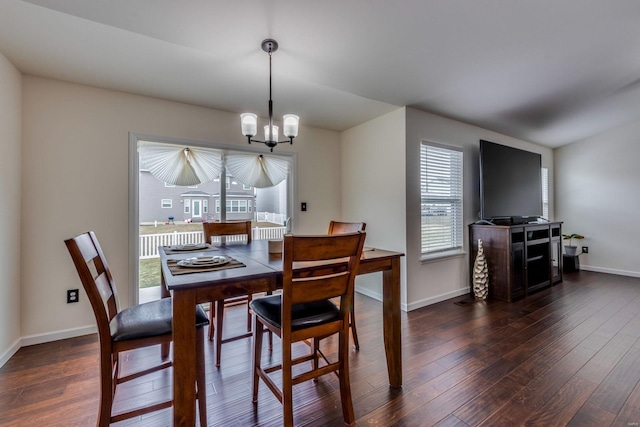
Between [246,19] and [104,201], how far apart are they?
6.87ft

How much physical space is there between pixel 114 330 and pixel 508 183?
452cm

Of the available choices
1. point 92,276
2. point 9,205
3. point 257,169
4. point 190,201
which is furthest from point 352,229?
point 9,205

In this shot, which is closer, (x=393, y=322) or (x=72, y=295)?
(x=393, y=322)

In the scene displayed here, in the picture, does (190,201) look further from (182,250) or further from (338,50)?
(338,50)

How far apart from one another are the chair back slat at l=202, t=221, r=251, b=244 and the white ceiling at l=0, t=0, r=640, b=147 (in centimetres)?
131

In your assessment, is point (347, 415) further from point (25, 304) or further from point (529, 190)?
point (529, 190)

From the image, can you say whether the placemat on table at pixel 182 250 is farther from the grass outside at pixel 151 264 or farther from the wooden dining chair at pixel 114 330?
the grass outside at pixel 151 264

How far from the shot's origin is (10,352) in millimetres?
2117

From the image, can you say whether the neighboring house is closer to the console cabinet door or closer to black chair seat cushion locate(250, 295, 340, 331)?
black chair seat cushion locate(250, 295, 340, 331)

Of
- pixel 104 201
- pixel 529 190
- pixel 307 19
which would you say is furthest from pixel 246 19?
pixel 529 190

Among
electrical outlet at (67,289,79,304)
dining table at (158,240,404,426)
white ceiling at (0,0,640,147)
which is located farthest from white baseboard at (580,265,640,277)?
electrical outlet at (67,289,79,304)

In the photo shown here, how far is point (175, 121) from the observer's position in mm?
2898

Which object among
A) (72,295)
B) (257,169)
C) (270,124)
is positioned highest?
(270,124)

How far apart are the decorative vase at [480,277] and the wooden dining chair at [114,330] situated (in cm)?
337
